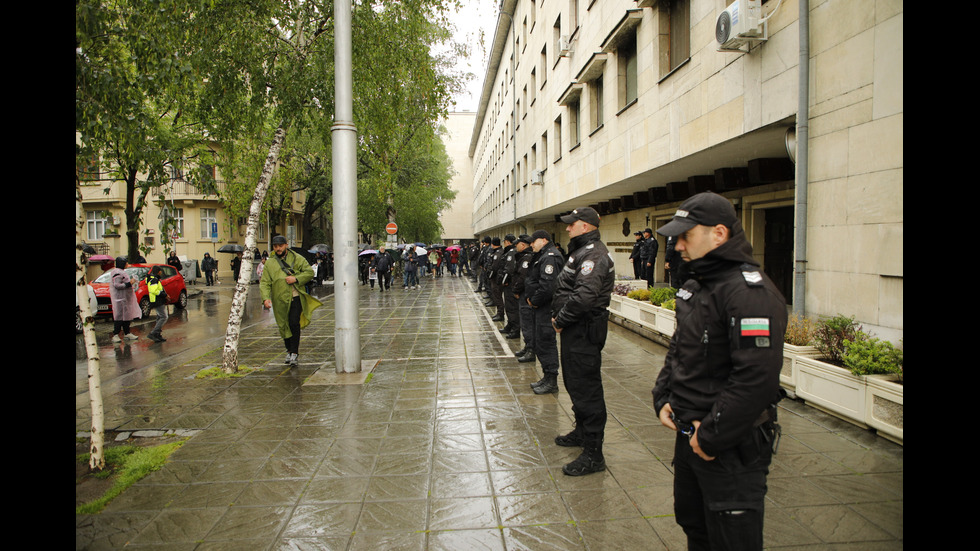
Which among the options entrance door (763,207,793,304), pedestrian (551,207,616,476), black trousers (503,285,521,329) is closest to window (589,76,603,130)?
entrance door (763,207,793,304)

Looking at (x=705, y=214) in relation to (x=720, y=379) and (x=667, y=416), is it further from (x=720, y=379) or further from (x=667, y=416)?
(x=667, y=416)

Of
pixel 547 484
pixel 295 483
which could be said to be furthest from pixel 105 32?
pixel 547 484

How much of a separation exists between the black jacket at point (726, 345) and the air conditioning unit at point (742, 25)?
6127 mm

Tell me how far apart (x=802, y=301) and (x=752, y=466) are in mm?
5346

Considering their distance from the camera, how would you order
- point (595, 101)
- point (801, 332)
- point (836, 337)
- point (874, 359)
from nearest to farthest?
point (874, 359) → point (836, 337) → point (801, 332) → point (595, 101)

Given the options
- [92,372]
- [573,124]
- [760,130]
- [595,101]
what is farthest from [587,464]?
[573,124]

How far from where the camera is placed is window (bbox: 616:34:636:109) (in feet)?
40.9

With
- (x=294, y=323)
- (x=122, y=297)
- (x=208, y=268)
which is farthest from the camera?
(x=208, y=268)

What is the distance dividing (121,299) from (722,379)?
1134 cm

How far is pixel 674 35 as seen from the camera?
33.9 feet

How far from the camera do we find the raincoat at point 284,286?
7.45 m

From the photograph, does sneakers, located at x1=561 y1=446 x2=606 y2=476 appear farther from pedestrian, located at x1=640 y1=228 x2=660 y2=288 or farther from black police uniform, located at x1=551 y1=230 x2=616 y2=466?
pedestrian, located at x1=640 y1=228 x2=660 y2=288

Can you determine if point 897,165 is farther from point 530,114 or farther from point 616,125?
point 530,114

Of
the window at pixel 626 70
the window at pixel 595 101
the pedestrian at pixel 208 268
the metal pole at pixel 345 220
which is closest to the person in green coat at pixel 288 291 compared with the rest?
the metal pole at pixel 345 220
